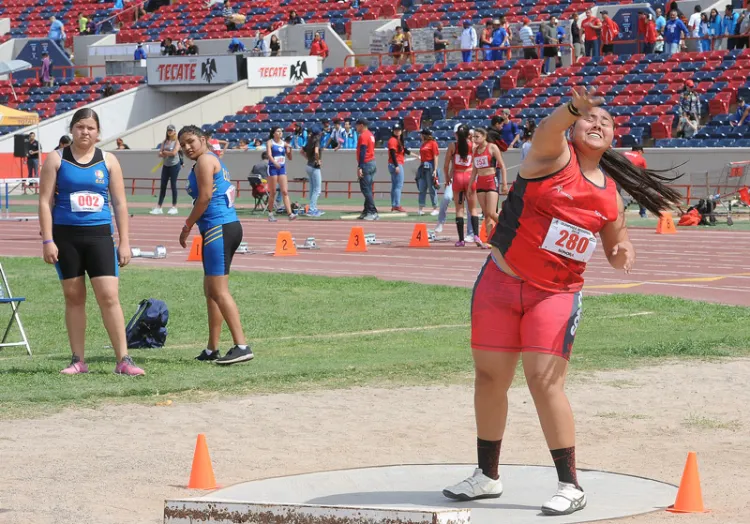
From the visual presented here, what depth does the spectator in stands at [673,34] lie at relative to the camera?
120 feet

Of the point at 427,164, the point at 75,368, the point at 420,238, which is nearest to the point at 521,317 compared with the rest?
the point at 75,368

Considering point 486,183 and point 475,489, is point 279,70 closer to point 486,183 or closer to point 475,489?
point 486,183

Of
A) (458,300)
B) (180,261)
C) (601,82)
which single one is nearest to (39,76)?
(601,82)

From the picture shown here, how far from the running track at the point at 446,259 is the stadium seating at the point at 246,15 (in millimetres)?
22321

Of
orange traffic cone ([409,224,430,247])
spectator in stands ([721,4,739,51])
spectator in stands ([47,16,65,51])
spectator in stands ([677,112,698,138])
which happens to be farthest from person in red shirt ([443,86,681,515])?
spectator in stands ([47,16,65,51])

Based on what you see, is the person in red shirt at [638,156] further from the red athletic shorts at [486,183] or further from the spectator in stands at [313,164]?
the spectator in stands at [313,164]

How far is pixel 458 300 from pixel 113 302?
5.85 meters

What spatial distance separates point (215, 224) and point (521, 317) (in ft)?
15.2

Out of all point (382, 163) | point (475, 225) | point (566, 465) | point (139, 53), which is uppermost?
point (139, 53)

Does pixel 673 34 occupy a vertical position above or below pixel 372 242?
above

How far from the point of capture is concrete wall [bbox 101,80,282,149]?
148 ft

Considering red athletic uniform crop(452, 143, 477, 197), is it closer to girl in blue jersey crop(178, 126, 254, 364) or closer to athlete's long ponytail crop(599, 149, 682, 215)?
girl in blue jersey crop(178, 126, 254, 364)

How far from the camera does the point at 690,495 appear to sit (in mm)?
5816

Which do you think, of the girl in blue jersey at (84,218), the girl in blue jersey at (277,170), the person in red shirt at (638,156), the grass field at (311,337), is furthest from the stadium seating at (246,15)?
the girl in blue jersey at (84,218)
